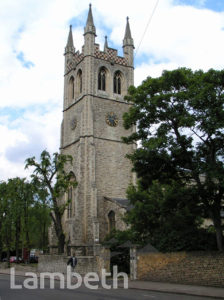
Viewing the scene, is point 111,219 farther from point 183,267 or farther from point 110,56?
point 110,56

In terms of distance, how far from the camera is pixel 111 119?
138 feet

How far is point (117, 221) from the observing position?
3547 cm

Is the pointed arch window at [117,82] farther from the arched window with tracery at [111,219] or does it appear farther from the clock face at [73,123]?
the arched window with tracery at [111,219]

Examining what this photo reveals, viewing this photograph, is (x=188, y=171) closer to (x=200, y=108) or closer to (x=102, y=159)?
(x=200, y=108)

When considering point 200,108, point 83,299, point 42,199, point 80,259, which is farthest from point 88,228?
point 83,299

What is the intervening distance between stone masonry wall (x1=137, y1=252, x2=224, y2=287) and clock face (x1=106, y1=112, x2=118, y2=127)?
73.8 feet

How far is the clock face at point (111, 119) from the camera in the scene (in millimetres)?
41656

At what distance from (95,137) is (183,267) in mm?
23214

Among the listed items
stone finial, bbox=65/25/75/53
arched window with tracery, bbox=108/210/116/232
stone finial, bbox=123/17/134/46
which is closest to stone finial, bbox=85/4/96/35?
stone finial, bbox=123/17/134/46

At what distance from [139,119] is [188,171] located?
3917 millimetres

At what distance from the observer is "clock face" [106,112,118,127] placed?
4166 centimetres

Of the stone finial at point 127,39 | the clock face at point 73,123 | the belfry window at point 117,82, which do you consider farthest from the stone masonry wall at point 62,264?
the stone finial at point 127,39

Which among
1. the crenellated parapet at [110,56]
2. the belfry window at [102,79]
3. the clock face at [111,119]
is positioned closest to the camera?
the clock face at [111,119]

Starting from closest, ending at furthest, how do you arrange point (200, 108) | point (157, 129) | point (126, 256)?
1. point (200, 108)
2. point (157, 129)
3. point (126, 256)
